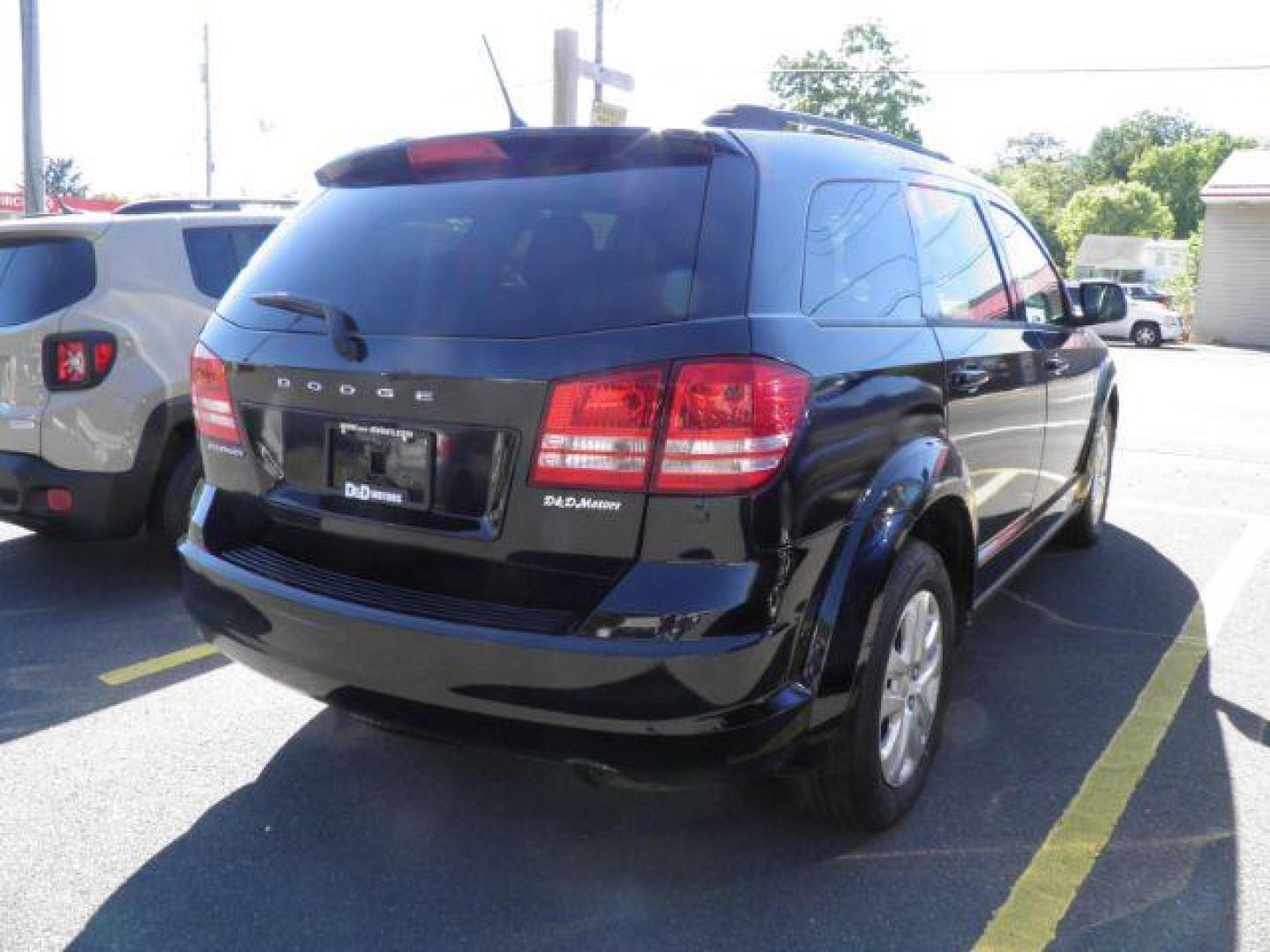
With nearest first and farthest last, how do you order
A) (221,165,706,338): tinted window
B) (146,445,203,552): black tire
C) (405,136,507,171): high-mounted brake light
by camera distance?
1. (221,165,706,338): tinted window
2. (405,136,507,171): high-mounted brake light
3. (146,445,203,552): black tire

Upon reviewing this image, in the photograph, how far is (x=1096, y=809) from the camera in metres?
3.05

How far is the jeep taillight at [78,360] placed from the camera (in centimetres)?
447

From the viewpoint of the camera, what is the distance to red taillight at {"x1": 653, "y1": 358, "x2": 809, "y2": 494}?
2.24 meters

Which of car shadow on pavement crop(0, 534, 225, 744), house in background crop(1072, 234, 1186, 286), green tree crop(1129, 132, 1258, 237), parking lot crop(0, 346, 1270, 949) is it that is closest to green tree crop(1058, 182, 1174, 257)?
green tree crop(1129, 132, 1258, 237)

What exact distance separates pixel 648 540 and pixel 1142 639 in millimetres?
3052

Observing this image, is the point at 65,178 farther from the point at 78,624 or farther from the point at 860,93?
the point at 78,624

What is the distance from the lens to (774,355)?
2320 mm

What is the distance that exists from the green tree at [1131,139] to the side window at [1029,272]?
393 feet

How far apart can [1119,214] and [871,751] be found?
3877 inches

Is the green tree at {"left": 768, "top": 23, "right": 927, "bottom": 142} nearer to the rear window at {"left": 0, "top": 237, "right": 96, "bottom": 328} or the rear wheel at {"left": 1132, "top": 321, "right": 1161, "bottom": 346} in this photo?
the rear wheel at {"left": 1132, "top": 321, "right": 1161, "bottom": 346}

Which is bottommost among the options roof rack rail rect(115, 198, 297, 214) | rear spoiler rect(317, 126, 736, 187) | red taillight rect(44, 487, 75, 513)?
red taillight rect(44, 487, 75, 513)

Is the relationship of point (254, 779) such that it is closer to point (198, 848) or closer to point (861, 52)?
point (198, 848)

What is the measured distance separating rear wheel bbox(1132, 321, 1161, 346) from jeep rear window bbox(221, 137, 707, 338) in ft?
97.0

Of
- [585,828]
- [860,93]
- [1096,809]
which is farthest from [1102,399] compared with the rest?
[860,93]
